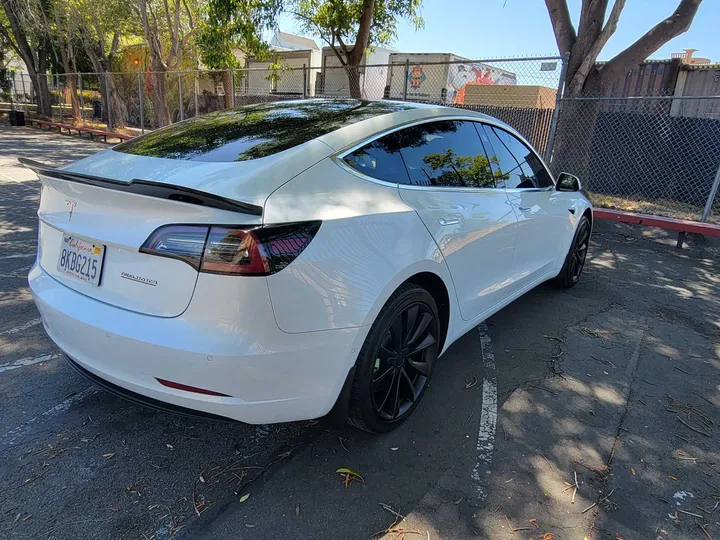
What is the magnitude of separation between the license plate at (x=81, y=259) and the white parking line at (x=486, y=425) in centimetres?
200

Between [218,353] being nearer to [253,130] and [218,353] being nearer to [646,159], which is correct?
[253,130]

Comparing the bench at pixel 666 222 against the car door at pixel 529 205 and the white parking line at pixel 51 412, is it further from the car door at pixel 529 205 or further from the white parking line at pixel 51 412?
the white parking line at pixel 51 412

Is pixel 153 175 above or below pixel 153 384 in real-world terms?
above

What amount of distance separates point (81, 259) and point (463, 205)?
6.69 ft

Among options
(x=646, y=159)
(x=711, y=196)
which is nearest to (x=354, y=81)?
(x=646, y=159)

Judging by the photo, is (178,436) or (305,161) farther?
(178,436)

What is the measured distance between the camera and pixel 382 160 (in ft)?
8.57

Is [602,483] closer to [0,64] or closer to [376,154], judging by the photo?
[376,154]

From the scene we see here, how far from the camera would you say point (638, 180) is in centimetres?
1041

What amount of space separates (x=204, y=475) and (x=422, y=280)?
1463mm

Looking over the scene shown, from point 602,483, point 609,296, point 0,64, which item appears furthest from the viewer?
point 0,64

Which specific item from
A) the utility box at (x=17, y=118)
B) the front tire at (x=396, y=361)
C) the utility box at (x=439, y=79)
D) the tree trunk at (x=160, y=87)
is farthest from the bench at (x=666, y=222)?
the utility box at (x=17, y=118)

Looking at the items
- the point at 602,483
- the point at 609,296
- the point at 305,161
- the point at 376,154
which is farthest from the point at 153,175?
the point at 609,296

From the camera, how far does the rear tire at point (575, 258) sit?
16.4 feet
